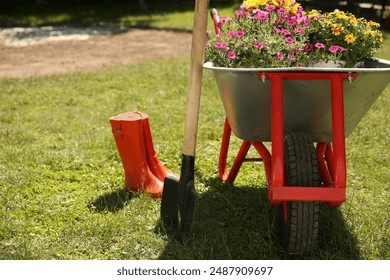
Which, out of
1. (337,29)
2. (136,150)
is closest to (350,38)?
(337,29)

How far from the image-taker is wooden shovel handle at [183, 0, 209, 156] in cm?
238

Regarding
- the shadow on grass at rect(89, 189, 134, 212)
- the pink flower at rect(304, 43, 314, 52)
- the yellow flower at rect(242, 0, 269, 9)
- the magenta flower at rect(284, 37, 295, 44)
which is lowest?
the shadow on grass at rect(89, 189, 134, 212)

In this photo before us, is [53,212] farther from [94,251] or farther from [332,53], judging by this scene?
[332,53]

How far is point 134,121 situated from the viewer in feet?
9.97

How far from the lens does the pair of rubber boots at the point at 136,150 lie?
10.1ft

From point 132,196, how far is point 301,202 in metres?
1.20

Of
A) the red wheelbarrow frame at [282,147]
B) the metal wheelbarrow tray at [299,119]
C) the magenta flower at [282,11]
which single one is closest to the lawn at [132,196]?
the metal wheelbarrow tray at [299,119]

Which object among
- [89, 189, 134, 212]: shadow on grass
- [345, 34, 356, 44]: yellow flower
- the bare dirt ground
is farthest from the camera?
the bare dirt ground

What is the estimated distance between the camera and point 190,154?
2.64 m

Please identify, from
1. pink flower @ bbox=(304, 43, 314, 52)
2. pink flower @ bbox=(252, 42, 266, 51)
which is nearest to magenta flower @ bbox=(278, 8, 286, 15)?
pink flower @ bbox=(304, 43, 314, 52)

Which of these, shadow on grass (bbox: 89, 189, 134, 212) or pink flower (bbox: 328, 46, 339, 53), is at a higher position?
pink flower (bbox: 328, 46, 339, 53)

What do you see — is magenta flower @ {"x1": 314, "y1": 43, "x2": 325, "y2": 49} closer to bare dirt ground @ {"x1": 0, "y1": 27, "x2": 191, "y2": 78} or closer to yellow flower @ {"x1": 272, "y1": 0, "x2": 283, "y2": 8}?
yellow flower @ {"x1": 272, "y1": 0, "x2": 283, "y2": 8}

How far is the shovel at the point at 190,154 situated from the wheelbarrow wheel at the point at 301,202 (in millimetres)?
488

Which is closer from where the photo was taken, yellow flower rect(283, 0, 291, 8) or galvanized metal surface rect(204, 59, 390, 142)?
galvanized metal surface rect(204, 59, 390, 142)
